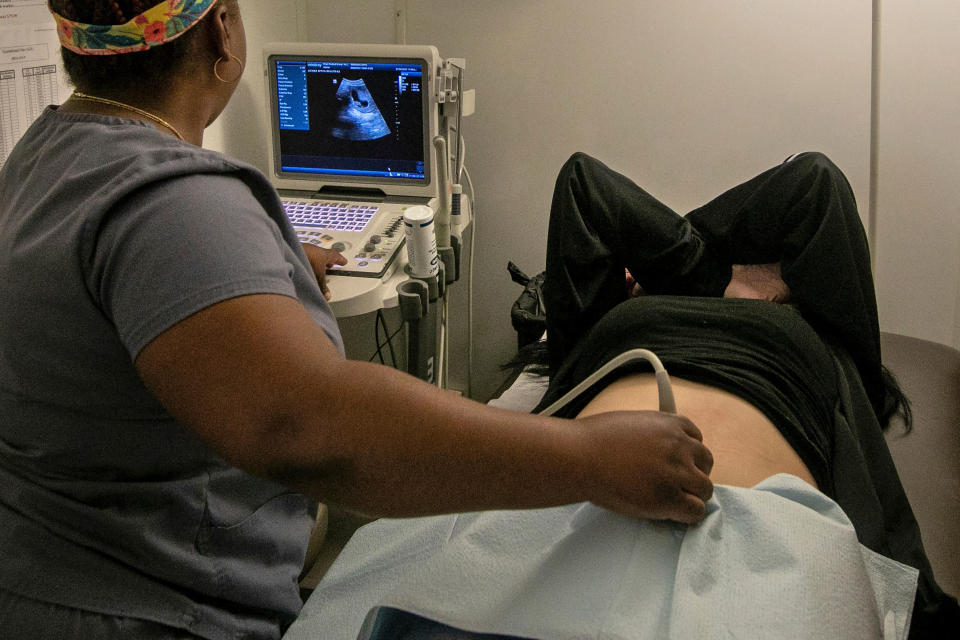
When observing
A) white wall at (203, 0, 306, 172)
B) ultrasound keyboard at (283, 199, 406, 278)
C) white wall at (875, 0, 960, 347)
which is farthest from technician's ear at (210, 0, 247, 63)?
white wall at (875, 0, 960, 347)

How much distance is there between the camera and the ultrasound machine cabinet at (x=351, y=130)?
2.07 metres

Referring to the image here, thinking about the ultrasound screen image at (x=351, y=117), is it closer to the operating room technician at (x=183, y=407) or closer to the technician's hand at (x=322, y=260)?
the technician's hand at (x=322, y=260)

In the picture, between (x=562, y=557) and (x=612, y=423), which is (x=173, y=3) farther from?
(x=562, y=557)

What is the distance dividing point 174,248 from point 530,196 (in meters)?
Result: 2.10

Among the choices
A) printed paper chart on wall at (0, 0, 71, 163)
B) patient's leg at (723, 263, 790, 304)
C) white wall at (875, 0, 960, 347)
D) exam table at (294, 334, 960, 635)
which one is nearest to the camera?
exam table at (294, 334, 960, 635)

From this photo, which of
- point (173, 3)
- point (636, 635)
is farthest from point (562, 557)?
point (173, 3)

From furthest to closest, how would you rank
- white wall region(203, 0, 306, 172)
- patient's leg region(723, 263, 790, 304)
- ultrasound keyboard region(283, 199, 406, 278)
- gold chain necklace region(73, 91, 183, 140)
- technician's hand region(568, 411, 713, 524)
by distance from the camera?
white wall region(203, 0, 306, 172) → patient's leg region(723, 263, 790, 304) → ultrasound keyboard region(283, 199, 406, 278) → gold chain necklace region(73, 91, 183, 140) → technician's hand region(568, 411, 713, 524)

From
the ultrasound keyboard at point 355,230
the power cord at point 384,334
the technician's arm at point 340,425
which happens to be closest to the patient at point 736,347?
the technician's arm at point 340,425

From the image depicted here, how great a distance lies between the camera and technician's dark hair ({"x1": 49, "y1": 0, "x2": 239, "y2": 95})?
0.79 metres

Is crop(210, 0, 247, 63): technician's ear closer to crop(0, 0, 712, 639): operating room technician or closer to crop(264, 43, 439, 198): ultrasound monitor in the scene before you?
crop(0, 0, 712, 639): operating room technician

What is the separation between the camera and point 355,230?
1.95 meters

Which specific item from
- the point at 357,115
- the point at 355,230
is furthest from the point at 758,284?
the point at 357,115

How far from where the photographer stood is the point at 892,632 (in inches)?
39.5

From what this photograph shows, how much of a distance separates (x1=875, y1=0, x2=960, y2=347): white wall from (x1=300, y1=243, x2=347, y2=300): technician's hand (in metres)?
1.45
